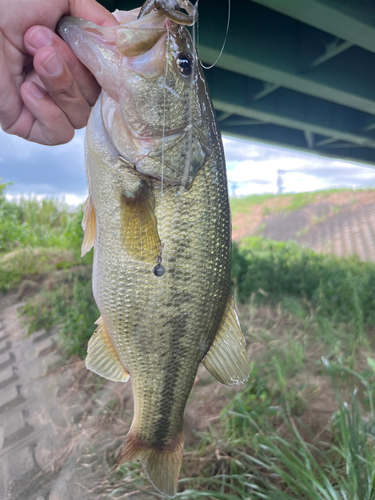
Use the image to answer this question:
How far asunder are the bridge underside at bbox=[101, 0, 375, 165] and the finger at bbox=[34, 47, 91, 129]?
2.57 meters

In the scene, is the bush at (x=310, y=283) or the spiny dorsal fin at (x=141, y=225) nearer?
the spiny dorsal fin at (x=141, y=225)

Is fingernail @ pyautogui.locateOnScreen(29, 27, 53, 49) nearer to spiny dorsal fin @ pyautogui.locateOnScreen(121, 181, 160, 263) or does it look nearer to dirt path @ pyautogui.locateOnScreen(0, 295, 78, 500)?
spiny dorsal fin @ pyautogui.locateOnScreen(121, 181, 160, 263)

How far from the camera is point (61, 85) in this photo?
1.26m

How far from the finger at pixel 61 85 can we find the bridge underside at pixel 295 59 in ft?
8.42

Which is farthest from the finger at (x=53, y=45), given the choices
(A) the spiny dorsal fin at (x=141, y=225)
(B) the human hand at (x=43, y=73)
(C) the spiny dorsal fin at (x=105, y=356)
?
(C) the spiny dorsal fin at (x=105, y=356)

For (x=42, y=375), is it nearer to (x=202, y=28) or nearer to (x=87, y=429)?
(x=87, y=429)

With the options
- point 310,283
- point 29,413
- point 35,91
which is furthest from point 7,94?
point 310,283

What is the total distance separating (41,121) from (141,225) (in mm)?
844

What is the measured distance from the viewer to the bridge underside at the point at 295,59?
3219 millimetres

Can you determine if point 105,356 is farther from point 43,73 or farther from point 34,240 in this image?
point 34,240

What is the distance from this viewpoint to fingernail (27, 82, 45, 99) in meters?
1.43

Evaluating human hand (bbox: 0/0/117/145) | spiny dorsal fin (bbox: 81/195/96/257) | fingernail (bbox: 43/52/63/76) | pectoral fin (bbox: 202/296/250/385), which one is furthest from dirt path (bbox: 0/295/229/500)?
fingernail (bbox: 43/52/63/76)

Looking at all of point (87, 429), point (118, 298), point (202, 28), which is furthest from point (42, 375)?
point (202, 28)

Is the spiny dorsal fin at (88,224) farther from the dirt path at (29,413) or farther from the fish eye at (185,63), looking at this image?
the dirt path at (29,413)
